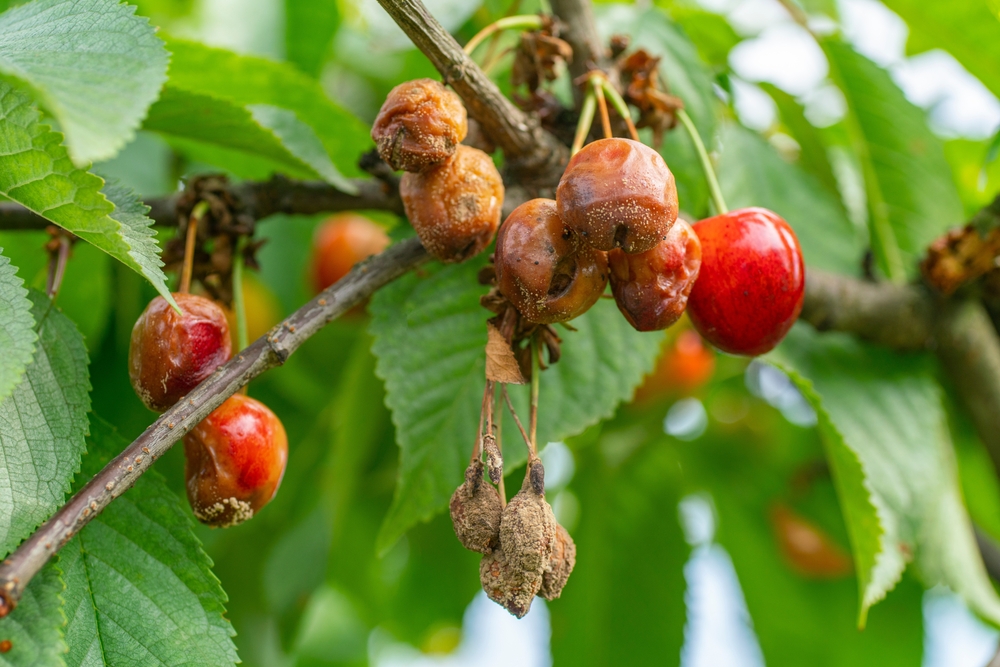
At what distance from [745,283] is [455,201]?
0.97 ft

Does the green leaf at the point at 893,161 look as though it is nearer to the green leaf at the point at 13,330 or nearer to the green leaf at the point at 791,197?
the green leaf at the point at 791,197

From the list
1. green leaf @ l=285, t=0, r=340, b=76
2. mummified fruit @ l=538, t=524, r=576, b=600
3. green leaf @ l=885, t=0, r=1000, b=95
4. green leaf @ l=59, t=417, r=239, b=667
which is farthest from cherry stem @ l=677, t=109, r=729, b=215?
green leaf @ l=285, t=0, r=340, b=76

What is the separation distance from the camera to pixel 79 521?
0.62 meters

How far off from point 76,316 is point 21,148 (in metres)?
0.66

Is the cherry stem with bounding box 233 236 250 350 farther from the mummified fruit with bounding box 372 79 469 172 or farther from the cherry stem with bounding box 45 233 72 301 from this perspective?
the mummified fruit with bounding box 372 79 469 172

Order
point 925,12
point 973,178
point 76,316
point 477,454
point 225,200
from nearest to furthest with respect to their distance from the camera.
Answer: point 477,454, point 225,200, point 76,316, point 925,12, point 973,178

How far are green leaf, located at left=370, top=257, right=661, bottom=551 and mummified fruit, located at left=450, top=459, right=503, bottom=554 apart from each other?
30 cm

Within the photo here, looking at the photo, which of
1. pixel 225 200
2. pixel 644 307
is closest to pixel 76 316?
pixel 225 200

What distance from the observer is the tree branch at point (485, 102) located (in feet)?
2.38

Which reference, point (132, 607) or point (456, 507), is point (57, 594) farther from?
point (456, 507)

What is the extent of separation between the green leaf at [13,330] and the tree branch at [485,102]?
0.38 metres

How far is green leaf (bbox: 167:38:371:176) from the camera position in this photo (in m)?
1.19

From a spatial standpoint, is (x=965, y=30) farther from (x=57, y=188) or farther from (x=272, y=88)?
(x=57, y=188)

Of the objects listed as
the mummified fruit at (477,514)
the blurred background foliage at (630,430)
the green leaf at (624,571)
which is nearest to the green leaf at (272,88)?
the blurred background foliage at (630,430)
